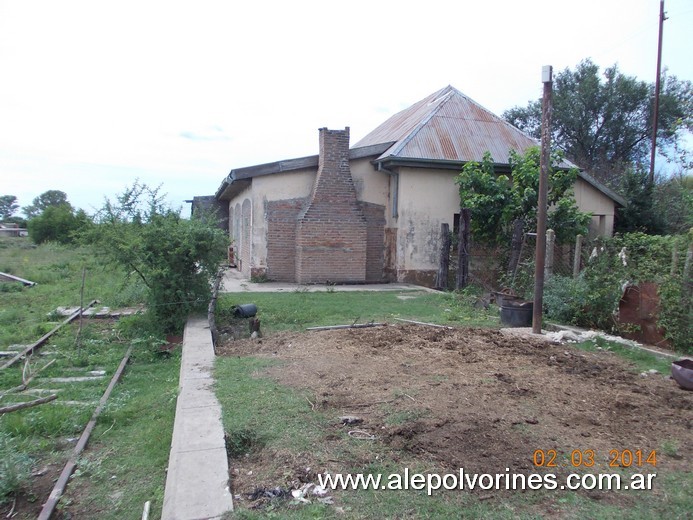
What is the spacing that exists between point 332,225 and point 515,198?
5257 mm

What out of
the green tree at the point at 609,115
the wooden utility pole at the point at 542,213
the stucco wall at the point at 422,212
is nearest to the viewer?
the wooden utility pole at the point at 542,213

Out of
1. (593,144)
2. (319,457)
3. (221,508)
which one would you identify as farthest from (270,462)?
(593,144)

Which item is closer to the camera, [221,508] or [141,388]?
[221,508]

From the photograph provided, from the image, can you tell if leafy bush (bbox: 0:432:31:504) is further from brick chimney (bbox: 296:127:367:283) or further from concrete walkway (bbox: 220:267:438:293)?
brick chimney (bbox: 296:127:367:283)

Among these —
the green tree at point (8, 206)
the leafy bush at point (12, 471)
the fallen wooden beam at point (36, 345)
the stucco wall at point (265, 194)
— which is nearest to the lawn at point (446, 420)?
the leafy bush at point (12, 471)

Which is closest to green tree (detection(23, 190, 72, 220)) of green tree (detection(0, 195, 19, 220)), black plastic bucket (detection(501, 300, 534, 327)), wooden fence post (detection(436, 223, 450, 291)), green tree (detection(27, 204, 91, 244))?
green tree (detection(0, 195, 19, 220))

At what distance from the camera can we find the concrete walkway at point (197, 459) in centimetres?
286

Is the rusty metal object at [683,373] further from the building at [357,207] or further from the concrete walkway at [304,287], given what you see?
the building at [357,207]

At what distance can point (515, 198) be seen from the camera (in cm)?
1371

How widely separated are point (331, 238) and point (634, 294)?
892cm

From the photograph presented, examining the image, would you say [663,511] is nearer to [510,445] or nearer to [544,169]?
[510,445]

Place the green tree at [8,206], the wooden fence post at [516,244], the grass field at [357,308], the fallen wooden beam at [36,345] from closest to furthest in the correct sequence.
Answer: the fallen wooden beam at [36,345]
the grass field at [357,308]
the wooden fence post at [516,244]
the green tree at [8,206]

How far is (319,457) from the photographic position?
3510 millimetres

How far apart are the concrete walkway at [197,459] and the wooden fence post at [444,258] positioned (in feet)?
33.2
